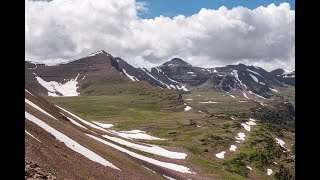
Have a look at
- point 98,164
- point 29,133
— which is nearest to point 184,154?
point 98,164

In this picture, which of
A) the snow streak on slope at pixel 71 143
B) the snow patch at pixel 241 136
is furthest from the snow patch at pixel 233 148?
the snow streak on slope at pixel 71 143

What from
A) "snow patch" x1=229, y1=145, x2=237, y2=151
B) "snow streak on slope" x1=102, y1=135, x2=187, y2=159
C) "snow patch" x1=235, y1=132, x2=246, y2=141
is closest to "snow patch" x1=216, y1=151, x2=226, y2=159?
"snow patch" x1=229, y1=145, x2=237, y2=151

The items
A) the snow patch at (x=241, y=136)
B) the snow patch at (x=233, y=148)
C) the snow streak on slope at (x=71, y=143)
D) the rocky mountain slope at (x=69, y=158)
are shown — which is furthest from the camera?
the snow patch at (x=241, y=136)

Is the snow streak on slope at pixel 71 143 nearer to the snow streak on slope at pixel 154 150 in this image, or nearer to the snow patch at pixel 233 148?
the snow streak on slope at pixel 154 150

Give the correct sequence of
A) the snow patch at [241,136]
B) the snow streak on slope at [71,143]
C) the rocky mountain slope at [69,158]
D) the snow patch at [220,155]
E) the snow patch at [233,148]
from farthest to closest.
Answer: the snow patch at [241,136]
the snow patch at [233,148]
the snow patch at [220,155]
the snow streak on slope at [71,143]
the rocky mountain slope at [69,158]

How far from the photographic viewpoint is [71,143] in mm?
53938

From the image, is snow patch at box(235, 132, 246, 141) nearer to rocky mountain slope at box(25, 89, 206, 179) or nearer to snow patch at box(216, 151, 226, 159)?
snow patch at box(216, 151, 226, 159)

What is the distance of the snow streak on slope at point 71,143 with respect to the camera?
5269 centimetres

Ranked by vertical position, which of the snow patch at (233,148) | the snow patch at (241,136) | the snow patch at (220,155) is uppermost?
the snow patch at (241,136)

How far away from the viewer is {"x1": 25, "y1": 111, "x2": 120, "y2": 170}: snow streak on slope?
173ft

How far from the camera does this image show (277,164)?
136500 millimetres

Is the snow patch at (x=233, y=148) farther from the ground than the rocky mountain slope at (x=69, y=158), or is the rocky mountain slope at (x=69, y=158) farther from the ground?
the rocky mountain slope at (x=69, y=158)

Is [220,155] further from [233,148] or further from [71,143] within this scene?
[71,143]
